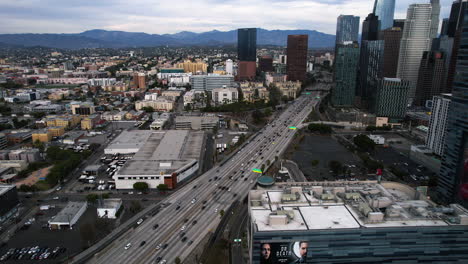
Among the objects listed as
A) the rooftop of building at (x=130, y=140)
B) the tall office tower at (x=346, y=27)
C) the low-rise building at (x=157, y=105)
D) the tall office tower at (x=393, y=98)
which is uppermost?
the tall office tower at (x=346, y=27)

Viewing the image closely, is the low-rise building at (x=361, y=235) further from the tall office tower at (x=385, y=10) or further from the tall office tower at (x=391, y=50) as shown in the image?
the tall office tower at (x=385, y=10)

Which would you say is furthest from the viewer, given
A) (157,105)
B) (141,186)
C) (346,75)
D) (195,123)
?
(346,75)

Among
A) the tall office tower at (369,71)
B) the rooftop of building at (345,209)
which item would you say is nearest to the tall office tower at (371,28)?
the tall office tower at (369,71)

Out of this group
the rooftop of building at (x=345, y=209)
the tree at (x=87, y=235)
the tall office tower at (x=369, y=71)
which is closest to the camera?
the rooftop of building at (x=345, y=209)

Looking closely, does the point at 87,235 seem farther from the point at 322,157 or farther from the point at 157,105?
the point at 157,105

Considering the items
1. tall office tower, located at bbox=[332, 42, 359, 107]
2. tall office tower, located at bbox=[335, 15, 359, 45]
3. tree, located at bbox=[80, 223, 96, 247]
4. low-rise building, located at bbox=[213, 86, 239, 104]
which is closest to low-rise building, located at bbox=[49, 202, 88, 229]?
tree, located at bbox=[80, 223, 96, 247]

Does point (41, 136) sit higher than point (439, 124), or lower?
lower

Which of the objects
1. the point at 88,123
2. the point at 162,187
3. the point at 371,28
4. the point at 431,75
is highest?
the point at 371,28

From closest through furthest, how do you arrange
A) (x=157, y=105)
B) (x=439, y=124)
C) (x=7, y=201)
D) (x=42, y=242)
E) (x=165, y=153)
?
(x=42, y=242)
(x=7, y=201)
(x=165, y=153)
(x=439, y=124)
(x=157, y=105)

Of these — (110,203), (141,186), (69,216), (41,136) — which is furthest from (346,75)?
(69,216)
